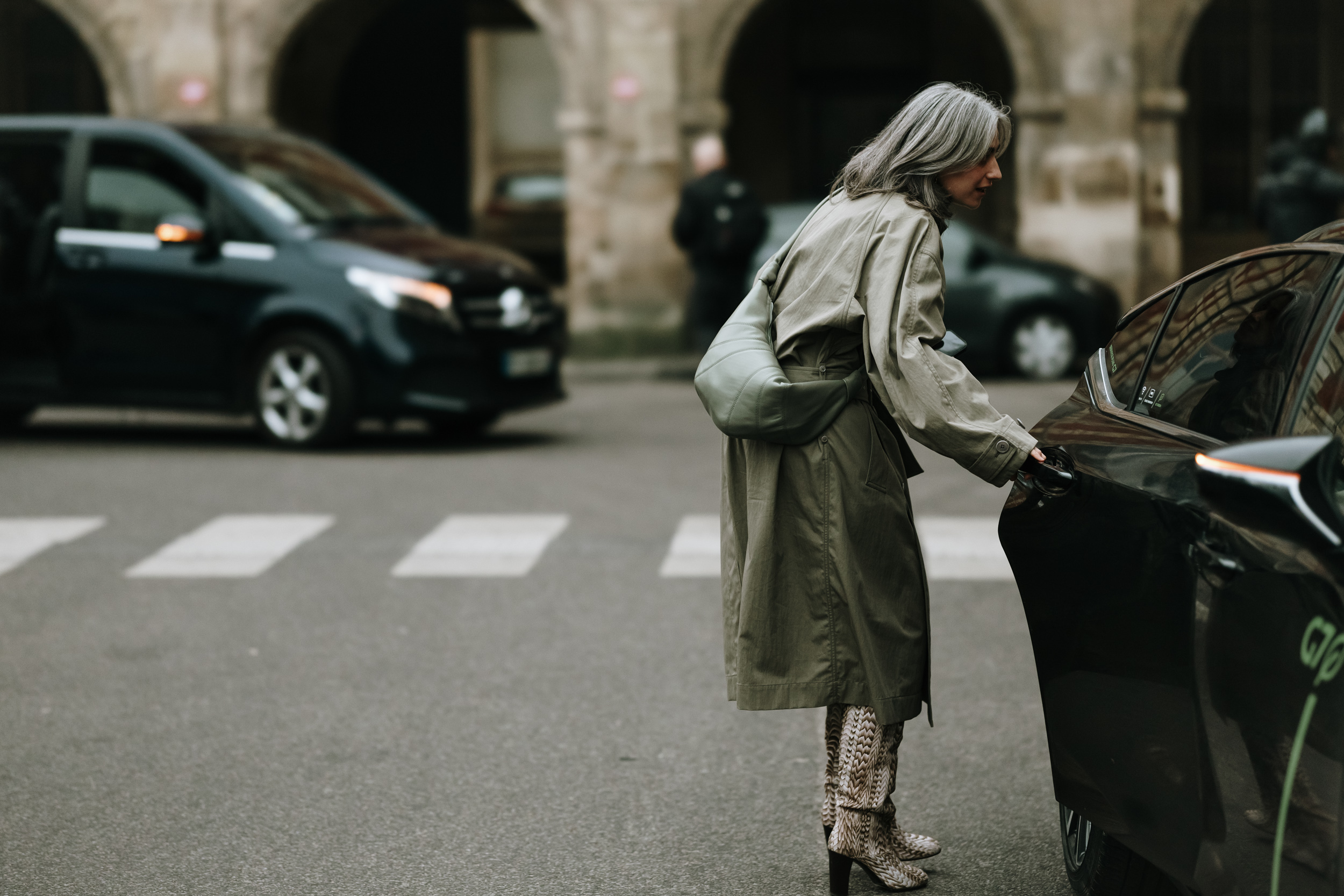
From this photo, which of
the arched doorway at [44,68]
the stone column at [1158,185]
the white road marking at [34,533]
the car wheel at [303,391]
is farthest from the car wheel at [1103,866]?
the arched doorway at [44,68]

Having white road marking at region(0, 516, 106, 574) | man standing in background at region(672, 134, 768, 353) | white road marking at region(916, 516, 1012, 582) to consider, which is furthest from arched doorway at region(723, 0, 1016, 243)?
white road marking at region(0, 516, 106, 574)

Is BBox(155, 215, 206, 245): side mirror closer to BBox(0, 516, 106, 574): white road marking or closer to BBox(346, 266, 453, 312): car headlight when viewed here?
BBox(346, 266, 453, 312): car headlight

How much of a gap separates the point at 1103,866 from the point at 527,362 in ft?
27.7

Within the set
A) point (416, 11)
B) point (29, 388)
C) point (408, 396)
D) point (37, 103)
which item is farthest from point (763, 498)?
point (37, 103)

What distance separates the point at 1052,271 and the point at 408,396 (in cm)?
692

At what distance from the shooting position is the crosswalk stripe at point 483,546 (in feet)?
25.9

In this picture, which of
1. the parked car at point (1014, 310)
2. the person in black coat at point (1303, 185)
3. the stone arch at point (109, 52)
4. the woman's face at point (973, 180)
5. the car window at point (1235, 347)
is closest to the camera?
the car window at point (1235, 347)

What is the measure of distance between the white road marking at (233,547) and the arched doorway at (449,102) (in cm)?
1440

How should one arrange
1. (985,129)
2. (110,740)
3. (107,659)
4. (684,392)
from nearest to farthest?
(985,129), (110,740), (107,659), (684,392)

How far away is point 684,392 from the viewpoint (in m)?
15.7

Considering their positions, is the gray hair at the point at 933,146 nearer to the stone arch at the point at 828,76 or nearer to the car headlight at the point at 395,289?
the car headlight at the point at 395,289

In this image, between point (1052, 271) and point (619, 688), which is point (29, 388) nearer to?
point (619, 688)

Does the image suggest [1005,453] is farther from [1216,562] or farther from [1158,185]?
[1158,185]

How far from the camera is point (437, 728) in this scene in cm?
550
